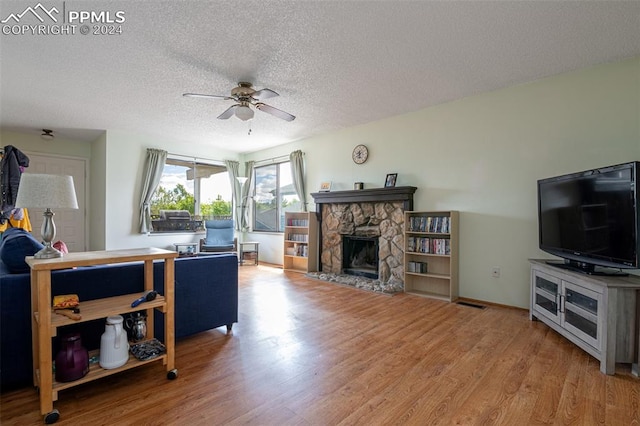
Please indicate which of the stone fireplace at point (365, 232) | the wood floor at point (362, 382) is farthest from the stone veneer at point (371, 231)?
the wood floor at point (362, 382)

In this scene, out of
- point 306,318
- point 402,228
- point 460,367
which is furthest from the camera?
point 402,228

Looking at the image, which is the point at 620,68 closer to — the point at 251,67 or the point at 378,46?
the point at 378,46

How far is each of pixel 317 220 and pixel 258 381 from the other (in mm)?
3739

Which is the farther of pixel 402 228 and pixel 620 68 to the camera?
pixel 402 228

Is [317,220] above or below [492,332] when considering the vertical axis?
above

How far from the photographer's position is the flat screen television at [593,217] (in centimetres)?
213

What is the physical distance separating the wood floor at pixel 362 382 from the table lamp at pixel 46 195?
2.98 feet

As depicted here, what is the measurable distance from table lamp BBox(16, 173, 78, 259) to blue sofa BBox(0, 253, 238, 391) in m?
0.22

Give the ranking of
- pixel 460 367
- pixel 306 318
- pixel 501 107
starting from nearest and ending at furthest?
pixel 460 367, pixel 306 318, pixel 501 107

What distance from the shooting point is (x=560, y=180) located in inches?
109

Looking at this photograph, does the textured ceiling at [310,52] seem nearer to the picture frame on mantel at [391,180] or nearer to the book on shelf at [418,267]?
the picture frame on mantel at [391,180]

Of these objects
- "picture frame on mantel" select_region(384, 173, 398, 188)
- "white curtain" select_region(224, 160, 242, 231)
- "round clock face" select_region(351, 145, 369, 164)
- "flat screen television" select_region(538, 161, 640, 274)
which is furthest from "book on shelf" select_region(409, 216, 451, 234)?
"white curtain" select_region(224, 160, 242, 231)

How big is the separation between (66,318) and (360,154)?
13.9 ft

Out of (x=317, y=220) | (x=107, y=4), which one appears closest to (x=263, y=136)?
(x=317, y=220)
